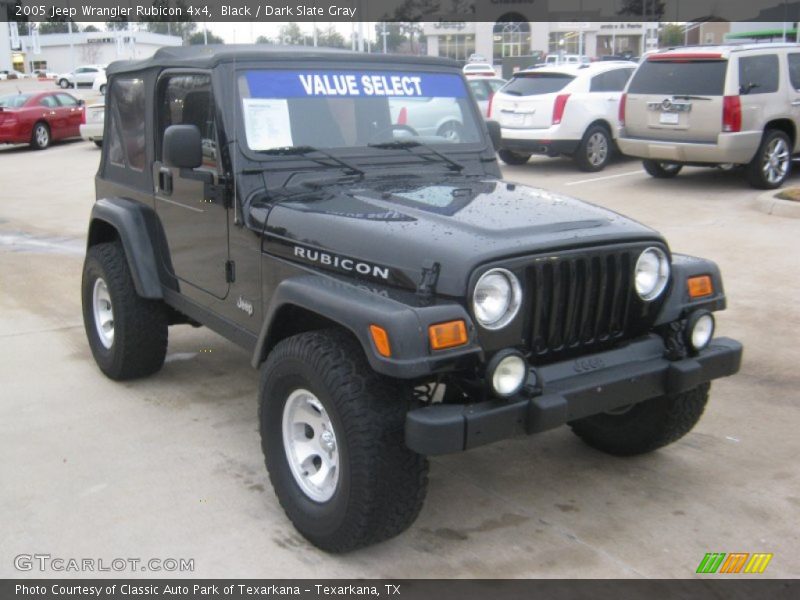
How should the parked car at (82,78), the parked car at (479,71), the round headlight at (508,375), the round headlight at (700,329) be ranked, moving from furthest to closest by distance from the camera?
the parked car at (82,78) < the parked car at (479,71) < the round headlight at (700,329) < the round headlight at (508,375)

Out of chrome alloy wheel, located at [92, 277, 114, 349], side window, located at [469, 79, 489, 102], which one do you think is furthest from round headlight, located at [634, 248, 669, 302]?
side window, located at [469, 79, 489, 102]

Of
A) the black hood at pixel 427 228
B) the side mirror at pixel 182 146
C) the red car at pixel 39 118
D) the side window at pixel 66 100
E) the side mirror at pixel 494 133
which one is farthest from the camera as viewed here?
the side window at pixel 66 100

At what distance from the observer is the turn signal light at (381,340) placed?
3.11 meters

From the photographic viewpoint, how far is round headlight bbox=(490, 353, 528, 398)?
126 inches

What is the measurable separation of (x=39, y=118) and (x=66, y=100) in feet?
4.67

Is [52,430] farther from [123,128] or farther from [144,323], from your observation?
[123,128]

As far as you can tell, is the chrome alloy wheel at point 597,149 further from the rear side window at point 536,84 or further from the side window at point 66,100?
the side window at point 66,100

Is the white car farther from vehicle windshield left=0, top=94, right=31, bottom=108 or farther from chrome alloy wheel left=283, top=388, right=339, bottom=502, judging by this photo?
vehicle windshield left=0, top=94, right=31, bottom=108

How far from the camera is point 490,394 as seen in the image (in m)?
3.26

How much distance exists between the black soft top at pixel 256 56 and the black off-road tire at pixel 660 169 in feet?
27.9

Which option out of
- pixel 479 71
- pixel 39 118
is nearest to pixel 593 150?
pixel 39 118

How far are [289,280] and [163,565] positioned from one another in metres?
1.25

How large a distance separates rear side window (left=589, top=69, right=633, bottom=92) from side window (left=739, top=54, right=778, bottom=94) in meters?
3.16

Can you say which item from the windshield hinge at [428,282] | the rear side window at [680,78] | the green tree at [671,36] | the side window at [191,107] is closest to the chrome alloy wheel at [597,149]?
the rear side window at [680,78]
